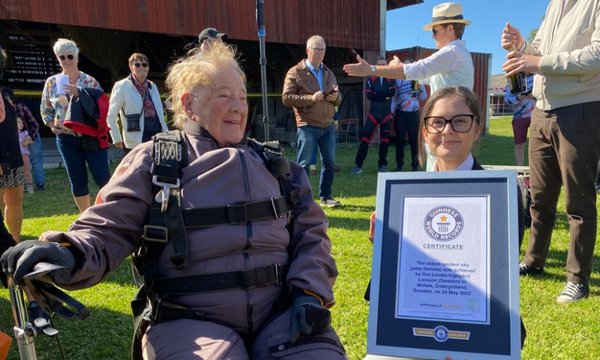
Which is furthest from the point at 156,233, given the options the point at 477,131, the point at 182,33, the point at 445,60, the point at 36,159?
the point at 182,33

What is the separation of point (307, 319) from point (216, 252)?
0.43 meters

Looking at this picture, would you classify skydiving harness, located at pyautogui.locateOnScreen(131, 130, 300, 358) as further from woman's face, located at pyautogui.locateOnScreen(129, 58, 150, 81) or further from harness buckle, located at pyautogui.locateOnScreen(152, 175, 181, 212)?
woman's face, located at pyautogui.locateOnScreen(129, 58, 150, 81)

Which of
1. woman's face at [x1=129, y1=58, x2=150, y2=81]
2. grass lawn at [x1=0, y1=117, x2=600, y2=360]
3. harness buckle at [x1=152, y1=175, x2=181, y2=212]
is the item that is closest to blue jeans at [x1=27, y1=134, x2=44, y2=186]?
grass lawn at [x1=0, y1=117, x2=600, y2=360]

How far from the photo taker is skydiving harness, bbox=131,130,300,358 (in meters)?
1.77

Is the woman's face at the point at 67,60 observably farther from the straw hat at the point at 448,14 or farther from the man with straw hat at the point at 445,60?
the straw hat at the point at 448,14

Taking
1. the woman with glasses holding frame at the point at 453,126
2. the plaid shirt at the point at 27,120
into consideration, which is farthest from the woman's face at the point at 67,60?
the plaid shirt at the point at 27,120

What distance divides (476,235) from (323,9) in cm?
1475

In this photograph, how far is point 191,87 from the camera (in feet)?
6.82

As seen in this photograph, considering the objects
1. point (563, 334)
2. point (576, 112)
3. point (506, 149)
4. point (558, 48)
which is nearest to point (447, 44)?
point (558, 48)

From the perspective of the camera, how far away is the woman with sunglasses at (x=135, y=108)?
→ 16.4ft

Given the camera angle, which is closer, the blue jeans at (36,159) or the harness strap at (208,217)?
the harness strap at (208,217)

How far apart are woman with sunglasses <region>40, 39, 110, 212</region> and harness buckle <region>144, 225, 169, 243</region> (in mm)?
3195

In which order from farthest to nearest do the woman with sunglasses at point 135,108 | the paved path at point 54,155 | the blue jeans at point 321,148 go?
1. the paved path at point 54,155
2. the blue jeans at point 321,148
3. the woman with sunglasses at point 135,108

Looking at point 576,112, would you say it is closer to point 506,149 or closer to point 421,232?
point 421,232
